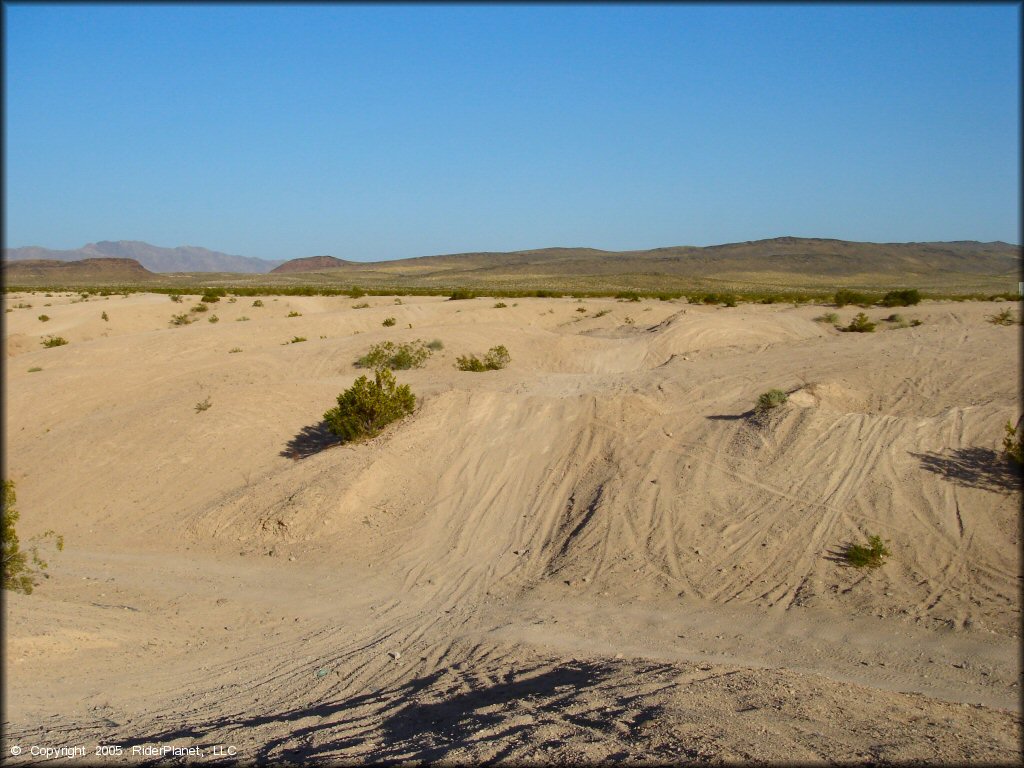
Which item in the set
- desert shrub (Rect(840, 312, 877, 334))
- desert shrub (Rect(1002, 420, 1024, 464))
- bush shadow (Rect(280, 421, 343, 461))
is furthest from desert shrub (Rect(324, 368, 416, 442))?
desert shrub (Rect(840, 312, 877, 334))

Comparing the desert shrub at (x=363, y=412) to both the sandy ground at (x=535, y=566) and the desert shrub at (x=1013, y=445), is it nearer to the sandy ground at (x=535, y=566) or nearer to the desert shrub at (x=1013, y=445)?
the sandy ground at (x=535, y=566)

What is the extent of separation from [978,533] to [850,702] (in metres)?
4.76

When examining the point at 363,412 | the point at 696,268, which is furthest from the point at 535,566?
the point at 696,268

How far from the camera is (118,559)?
1168 cm

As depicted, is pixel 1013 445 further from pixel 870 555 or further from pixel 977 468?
pixel 870 555

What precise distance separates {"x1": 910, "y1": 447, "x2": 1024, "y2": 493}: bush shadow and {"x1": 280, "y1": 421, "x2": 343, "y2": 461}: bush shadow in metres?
9.66

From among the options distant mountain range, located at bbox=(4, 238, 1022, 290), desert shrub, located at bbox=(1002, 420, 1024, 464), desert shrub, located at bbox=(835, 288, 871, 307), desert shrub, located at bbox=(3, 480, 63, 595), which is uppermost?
distant mountain range, located at bbox=(4, 238, 1022, 290)

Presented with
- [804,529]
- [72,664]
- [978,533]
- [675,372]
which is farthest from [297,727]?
[675,372]

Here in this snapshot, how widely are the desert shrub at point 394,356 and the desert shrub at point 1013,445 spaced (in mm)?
12768

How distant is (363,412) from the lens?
14305 mm

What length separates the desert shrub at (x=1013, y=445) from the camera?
10.2 metres

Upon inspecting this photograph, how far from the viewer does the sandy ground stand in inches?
233

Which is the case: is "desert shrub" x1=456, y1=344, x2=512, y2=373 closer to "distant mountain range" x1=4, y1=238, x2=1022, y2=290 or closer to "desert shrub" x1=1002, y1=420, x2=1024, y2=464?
"desert shrub" x1=1002, y1=420, x2=1024, y2=464

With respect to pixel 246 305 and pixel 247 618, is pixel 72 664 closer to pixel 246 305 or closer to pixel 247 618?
pixel 247 618
